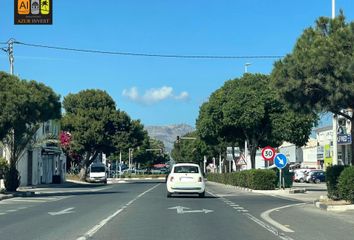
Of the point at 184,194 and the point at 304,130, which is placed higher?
the point at 304,130

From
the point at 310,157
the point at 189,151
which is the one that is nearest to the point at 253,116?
the point at 310,157

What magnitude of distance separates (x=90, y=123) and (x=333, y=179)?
52.3 m

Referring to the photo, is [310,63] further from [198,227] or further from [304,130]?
[304,130]

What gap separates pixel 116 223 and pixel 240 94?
26.8 meters

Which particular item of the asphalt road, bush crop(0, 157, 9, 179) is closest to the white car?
the asphalt road

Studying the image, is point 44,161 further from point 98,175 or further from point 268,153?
point 268,153

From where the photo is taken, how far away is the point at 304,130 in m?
42.6

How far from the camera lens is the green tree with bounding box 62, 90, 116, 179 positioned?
72500mm

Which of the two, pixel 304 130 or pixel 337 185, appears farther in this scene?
pixel 304 130

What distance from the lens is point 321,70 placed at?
2155cm

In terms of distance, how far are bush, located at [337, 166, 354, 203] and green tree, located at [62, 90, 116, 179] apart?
52.8 metres

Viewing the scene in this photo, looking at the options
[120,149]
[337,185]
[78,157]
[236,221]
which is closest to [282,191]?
[337,185]

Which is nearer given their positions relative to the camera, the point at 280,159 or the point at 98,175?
the point at 280,159

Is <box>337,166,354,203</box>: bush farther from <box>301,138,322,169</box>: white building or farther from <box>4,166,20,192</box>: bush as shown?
<box>301,138,322,169</box>: white building
